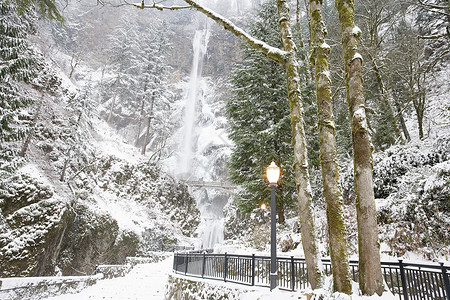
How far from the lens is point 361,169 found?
3824 mm

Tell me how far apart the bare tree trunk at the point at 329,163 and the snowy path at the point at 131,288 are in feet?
32.2

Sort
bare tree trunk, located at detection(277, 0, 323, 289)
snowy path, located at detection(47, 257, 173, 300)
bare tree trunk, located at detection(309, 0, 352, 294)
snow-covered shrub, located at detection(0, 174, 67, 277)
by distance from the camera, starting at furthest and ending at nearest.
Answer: snow-covered shrub, located at detection(0, 174, 67, 277)
snowy path, located at detection(47, 257, 173, 300)
bare tree trunk, located at detection(277, 0, 323, 289)
bare tree trunk, located at detection(309, 0, 352, 294)

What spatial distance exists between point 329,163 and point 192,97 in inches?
2287

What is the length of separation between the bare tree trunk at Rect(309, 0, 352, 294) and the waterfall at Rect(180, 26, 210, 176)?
4472 cm

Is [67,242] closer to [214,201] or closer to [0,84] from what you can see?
[0,84]

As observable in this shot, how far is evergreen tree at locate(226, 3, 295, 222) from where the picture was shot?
45.5 feet

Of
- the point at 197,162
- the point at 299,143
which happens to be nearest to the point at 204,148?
the point at 197,162

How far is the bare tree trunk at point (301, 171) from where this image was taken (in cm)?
436

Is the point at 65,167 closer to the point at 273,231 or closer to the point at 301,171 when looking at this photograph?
the point at 273,231

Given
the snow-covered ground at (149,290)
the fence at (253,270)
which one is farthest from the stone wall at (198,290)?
the fence at (253,270)

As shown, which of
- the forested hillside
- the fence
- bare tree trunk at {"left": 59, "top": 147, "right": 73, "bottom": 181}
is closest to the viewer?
the fence

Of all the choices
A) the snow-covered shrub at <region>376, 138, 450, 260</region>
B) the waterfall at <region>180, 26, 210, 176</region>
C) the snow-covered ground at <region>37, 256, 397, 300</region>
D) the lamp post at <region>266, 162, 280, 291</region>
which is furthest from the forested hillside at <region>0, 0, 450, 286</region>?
the waterfall at <region>180, 26, 210, 176</region>

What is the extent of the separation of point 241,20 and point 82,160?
218ft

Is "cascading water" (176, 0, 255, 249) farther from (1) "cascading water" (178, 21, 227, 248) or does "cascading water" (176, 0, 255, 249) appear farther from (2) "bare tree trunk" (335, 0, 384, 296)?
(2) "bare tree trunk" (335, 0, 384, 296)
